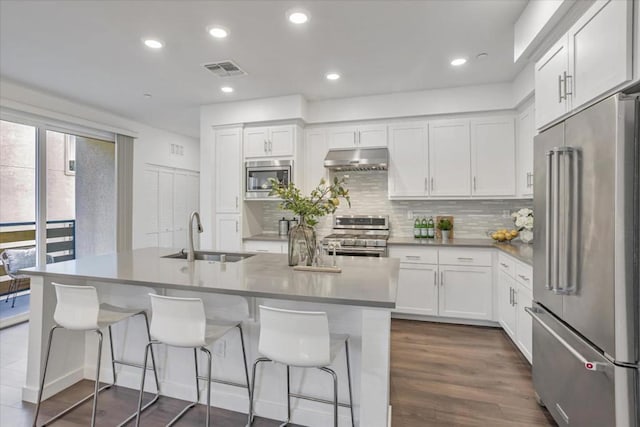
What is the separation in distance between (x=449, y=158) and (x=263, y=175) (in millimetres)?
2310

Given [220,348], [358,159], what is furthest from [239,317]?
[358,159]

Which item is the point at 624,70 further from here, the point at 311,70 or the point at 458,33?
the point at 311,70

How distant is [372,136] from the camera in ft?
13.7

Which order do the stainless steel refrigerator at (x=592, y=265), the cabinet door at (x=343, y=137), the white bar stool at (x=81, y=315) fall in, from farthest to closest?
the cabinet door at (x=343, y=137) → the white bar stool at (x=81, y=315) → the stainless steel refrigerator at (x=592, y=265)

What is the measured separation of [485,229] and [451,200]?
548mm

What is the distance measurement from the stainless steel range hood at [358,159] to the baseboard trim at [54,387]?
10.2ft

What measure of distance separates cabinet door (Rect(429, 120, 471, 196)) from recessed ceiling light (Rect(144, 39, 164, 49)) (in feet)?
9.74

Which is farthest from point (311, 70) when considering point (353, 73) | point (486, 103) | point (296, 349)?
point (296, 349)

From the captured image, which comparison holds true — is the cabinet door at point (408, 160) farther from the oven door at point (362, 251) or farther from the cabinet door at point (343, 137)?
the oven door at point (362, 251)

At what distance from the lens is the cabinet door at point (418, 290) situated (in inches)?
145

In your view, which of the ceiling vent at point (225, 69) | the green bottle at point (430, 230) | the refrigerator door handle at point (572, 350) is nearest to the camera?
the refrigerator door handle at point (572, 350)

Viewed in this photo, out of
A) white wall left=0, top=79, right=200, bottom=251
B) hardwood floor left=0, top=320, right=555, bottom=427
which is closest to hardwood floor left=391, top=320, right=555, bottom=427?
hardwood floor left=0, top=320, right=555, bottom=427

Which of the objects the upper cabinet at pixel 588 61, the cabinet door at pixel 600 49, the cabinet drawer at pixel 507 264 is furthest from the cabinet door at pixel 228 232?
the cabinet door at pixel 600 49

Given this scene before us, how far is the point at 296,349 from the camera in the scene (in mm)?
1526
